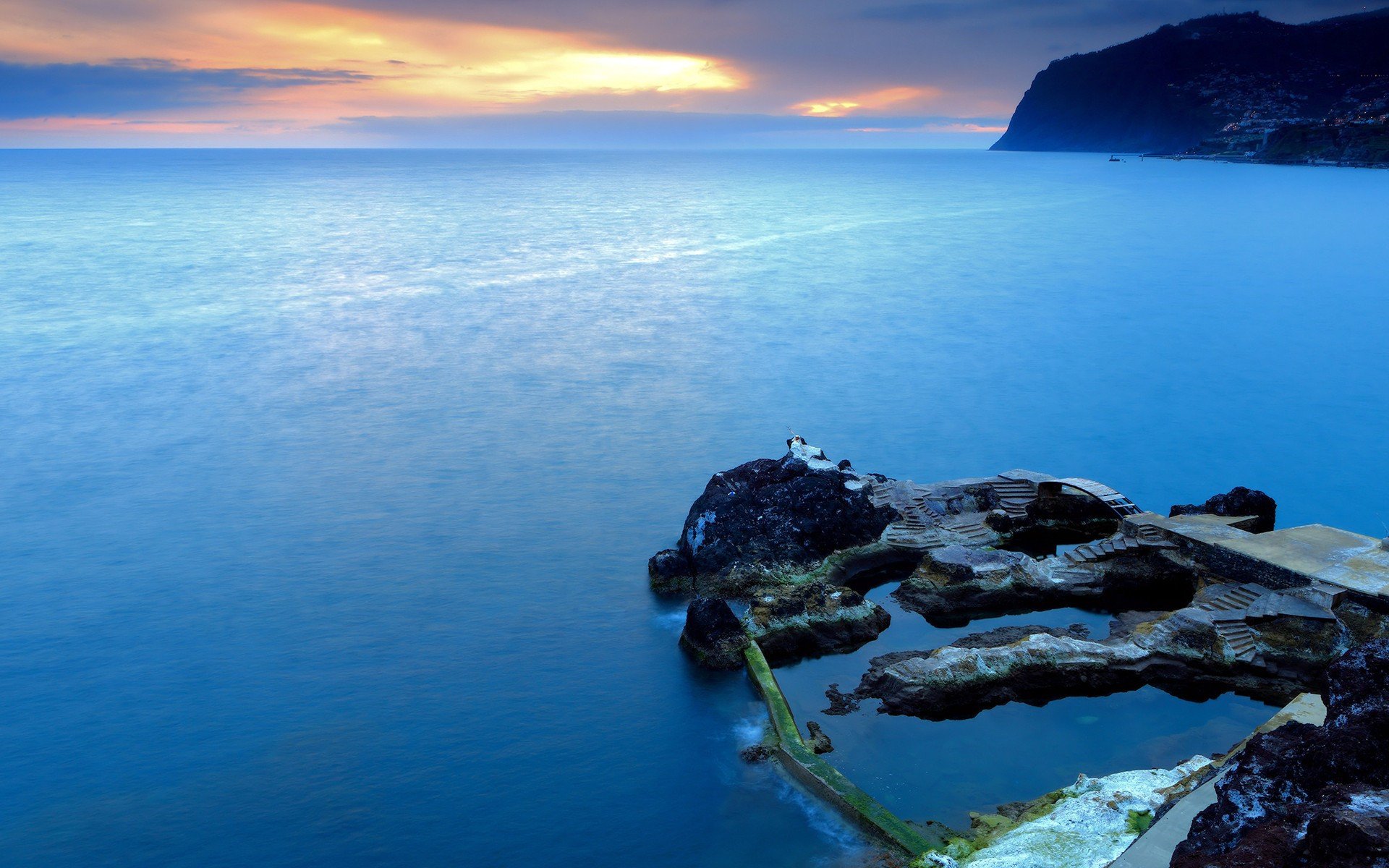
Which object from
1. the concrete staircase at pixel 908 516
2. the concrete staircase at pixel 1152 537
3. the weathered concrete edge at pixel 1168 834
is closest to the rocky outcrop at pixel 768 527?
the concrete staircase at pixel 908 516

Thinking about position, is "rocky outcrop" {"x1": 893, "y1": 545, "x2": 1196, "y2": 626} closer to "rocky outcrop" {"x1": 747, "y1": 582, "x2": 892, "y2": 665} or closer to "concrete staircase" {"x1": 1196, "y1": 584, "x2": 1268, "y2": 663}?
"rocky outcrop" {"x1": 747, "y1": 582, "x2": 892, "y2": 665}

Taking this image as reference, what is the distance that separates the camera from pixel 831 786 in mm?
23750

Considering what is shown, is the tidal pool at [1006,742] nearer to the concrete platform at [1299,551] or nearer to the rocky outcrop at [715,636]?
the rocky outcrop at [715,636]

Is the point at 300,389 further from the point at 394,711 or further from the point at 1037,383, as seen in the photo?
the point at 1037,383

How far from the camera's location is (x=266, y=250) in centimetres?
12344

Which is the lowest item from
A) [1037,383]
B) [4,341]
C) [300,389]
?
[1037,383]

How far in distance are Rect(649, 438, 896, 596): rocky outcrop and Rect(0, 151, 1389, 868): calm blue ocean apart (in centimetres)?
200

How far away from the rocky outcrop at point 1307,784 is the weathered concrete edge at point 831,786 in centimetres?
780

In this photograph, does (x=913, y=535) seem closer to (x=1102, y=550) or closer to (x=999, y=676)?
(x=1102, y=550)

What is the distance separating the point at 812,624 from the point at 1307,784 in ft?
58.7

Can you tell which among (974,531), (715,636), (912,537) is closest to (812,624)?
(715,636)

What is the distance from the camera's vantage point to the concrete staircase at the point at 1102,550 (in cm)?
3412

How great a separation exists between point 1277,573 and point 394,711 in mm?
27267

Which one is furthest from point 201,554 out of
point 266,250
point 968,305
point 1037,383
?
point 266,250
